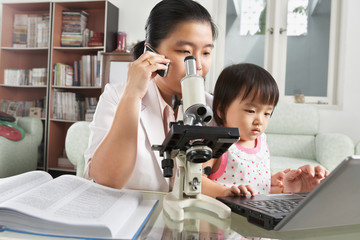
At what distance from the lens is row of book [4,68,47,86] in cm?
459

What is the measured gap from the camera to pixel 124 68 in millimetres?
4004

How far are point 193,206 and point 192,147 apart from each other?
0.57 ft

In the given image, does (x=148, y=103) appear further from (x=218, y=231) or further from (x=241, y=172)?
(x=218, y=231)

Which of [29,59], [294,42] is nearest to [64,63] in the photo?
[29,59]

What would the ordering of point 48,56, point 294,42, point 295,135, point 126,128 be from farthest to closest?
point 48,56 → point 294,42 → point 295,135 → point 126,128

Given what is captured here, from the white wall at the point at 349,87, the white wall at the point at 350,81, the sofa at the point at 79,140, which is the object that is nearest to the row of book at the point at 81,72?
the sofa at the point at 79,140

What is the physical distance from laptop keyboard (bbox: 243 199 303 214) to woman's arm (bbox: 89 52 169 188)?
39 centimetres

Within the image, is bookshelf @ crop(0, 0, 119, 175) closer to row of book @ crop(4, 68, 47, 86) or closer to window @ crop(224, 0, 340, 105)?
row of book @ crop(4, 68, 47, 86)

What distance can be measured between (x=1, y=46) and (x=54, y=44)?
2.95 feet

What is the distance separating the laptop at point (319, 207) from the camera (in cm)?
51

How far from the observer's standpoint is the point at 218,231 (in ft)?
2.07

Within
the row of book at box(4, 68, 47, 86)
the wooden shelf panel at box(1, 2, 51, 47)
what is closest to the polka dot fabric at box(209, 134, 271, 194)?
the row of book at box(4, 68, 47, 86)

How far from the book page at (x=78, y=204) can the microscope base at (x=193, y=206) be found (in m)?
0.08

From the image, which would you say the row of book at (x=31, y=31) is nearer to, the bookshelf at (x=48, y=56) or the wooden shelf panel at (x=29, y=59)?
the bookshelf at (x=48, y=56)
